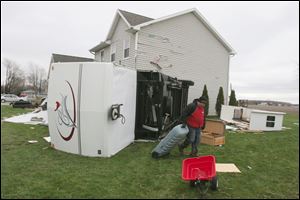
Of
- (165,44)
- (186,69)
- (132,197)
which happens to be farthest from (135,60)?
(132,197)

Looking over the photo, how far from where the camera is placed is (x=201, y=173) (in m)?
4.73

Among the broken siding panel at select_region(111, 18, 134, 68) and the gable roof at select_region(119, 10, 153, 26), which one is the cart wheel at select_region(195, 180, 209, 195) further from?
the gable roof at select_region(119, 10, 153, 26)

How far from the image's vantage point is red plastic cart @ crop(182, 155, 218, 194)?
4.57 m

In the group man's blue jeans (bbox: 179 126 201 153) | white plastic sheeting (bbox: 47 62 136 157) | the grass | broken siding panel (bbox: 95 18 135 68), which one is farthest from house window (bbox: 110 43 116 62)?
man's blue jeans (bbox: 179 126 201 153)

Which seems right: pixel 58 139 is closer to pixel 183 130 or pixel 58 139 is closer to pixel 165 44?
pixel 183 130

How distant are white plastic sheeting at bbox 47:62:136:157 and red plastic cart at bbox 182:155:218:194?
2396 mm

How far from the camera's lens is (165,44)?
17.0 metres

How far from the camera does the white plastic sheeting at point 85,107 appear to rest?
6.37 meters

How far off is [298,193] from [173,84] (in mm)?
5847

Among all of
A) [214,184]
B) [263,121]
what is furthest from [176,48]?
[214,184]

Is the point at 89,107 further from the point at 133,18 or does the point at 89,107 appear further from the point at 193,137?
the point at 133,18

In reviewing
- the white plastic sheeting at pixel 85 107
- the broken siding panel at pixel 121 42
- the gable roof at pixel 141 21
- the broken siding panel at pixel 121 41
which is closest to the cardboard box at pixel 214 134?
the white plastic sheeting at pixel 85 107

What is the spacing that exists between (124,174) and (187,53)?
547 inches

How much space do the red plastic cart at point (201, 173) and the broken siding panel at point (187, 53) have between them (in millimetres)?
11515
